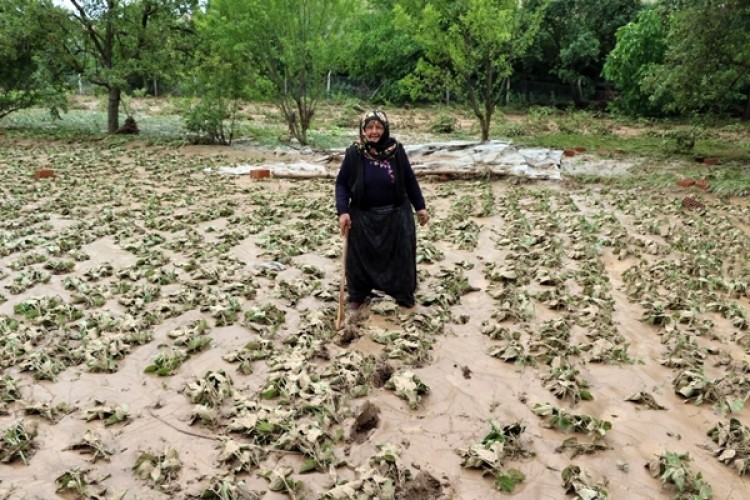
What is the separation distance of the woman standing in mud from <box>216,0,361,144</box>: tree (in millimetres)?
10795

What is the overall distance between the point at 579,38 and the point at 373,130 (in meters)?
22.3

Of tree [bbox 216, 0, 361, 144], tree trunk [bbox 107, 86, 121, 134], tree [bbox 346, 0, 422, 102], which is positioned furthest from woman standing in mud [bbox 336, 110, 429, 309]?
tree [bbox 346, 0, 422, 102]

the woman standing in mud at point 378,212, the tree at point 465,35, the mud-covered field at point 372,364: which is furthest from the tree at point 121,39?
the woman standing in mud at point 378,212

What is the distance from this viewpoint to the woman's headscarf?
4.66 m

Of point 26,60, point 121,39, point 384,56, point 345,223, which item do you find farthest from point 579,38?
point 345,223

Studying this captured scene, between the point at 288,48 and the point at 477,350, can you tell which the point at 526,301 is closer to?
the point at 477,350

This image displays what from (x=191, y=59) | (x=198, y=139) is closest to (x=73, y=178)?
(x=198, y=139)

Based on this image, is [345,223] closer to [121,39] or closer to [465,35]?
[465,35]

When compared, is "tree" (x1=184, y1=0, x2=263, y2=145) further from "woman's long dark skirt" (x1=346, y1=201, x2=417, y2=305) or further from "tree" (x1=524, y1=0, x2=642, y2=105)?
"tree" (x1=524, y1=0, x2=642, y2=105)

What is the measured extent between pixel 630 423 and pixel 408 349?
149 centimetres

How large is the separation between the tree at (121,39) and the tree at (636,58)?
569 inches

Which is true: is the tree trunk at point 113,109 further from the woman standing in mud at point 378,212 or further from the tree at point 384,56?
the woman standing in mud at point 378,212

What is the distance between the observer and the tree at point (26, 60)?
15980 mm

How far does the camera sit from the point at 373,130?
464 cm
